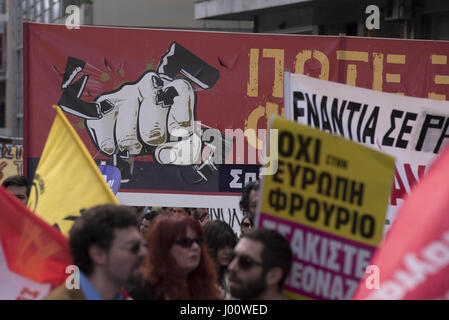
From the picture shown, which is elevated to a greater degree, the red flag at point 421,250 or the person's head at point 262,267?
the red flag at point 421,250

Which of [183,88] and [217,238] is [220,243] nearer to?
[217,238]

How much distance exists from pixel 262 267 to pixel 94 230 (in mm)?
747

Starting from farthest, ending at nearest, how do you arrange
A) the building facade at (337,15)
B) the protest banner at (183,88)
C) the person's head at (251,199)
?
1. the building facade at (337,15)
2. the protest banner at (183,88)
3. the person's head at (251,199)

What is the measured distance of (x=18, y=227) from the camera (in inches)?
158

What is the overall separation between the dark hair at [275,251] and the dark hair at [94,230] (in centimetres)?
59

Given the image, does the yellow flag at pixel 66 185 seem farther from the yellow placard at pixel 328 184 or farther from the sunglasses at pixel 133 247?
the yellow placard at pixel 328 184

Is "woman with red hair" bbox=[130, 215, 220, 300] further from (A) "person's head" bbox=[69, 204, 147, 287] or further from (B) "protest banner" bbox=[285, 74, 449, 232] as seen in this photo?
(B) "protest banner" bbox=[285, 74, 449, 232]

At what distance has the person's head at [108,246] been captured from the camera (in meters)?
3.63

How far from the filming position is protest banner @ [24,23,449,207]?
22.7 ft

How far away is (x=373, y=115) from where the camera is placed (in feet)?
17.4

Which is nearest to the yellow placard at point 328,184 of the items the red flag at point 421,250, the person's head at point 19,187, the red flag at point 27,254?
the red flag at point 421,250

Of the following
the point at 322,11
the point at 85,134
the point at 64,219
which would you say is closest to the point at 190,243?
the point at 64,219
